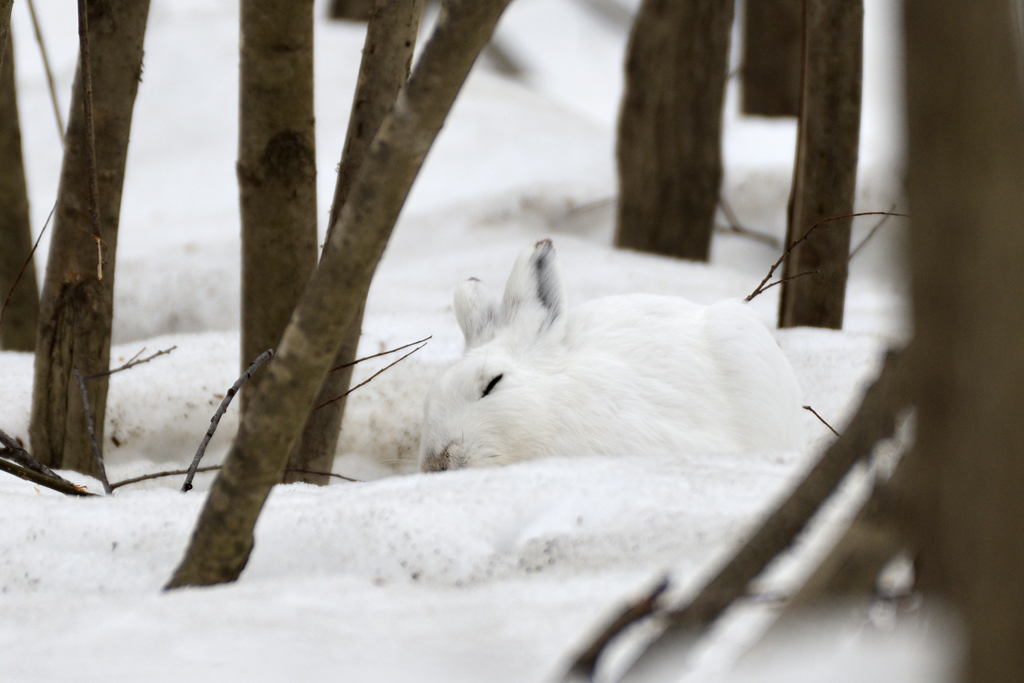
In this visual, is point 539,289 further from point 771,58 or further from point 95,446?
point 771,58

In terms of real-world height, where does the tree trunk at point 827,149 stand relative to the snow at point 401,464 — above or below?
above

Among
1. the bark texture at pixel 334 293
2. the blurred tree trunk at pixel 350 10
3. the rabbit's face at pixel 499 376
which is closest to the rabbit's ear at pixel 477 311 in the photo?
the rabbit's face at pixel 499 376

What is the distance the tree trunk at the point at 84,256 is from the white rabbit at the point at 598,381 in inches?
39.9

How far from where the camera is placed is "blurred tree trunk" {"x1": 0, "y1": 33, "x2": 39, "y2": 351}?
3674 millimetres

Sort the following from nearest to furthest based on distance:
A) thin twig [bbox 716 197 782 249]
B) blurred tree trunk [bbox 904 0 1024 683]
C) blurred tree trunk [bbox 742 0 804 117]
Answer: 1. blurred tree trunk [bbox 904 0 1024 683]
2. thin twig [bbox 716 197 782 249]
3. blurred tree trunk [bbox 742 0 804 117]

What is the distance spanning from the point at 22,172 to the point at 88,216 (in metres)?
1.56

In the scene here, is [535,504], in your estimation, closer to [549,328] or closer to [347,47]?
[549,328]

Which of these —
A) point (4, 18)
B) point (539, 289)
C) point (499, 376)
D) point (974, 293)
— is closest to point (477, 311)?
point (539, 289)

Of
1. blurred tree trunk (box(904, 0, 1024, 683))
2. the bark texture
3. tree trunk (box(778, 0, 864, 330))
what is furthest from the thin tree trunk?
tree trunk (box(778, 0, 864, 330))

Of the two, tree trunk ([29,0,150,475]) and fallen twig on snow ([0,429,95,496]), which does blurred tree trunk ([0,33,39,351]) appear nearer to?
tree trunk ([29,0,150,475])

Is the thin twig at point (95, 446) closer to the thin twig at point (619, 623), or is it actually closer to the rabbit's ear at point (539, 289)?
the rabbit's ear at point (539, 289)

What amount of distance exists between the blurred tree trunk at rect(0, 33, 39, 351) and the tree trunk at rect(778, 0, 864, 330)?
2.95m

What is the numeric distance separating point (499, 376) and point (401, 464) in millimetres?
806

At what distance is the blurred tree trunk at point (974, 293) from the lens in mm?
629
